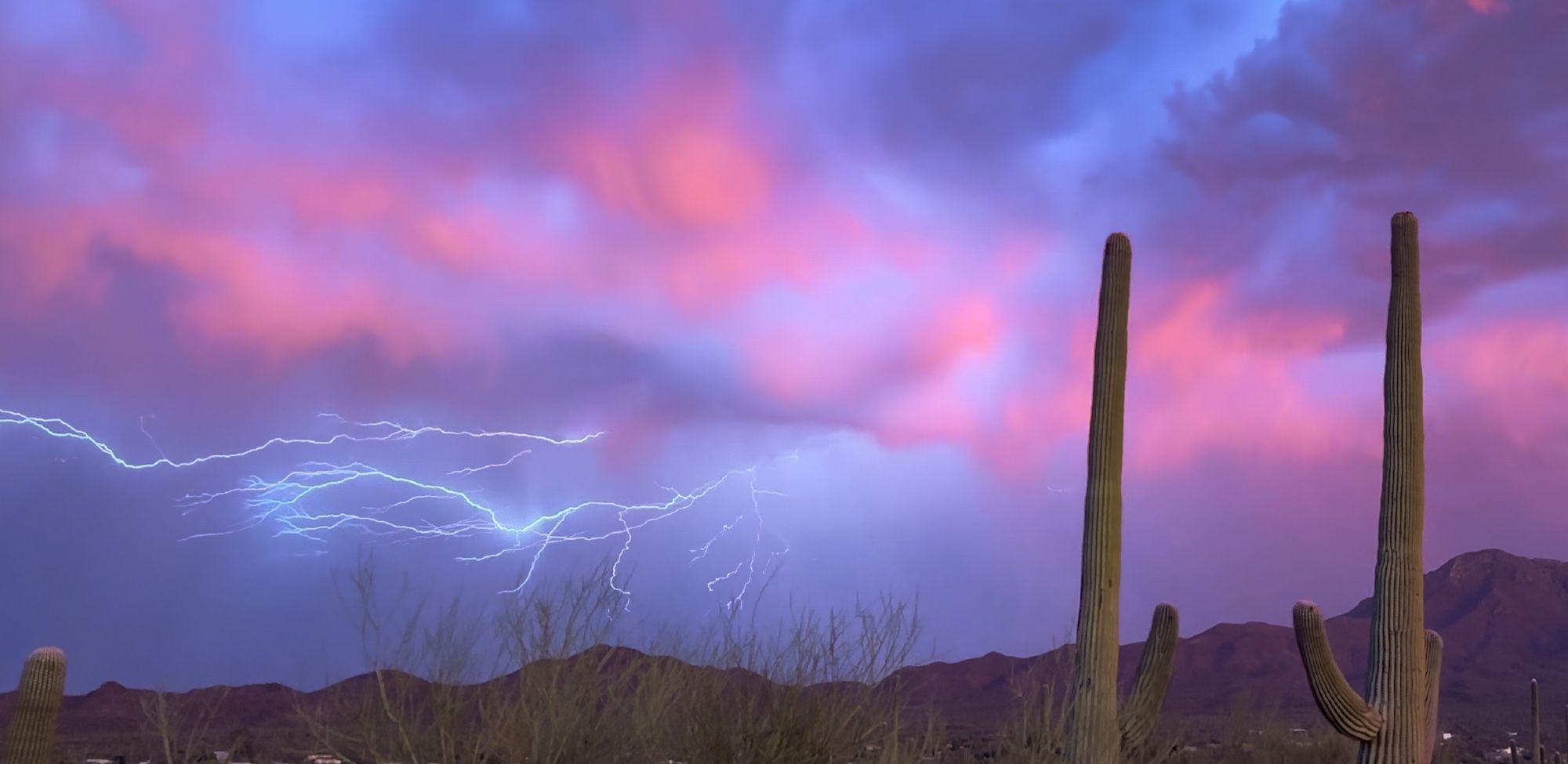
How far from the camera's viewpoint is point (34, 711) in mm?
14523

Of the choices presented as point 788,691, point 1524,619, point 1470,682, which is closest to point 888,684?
point 788,691

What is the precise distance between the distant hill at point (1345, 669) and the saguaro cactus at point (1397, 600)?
31.8 meters

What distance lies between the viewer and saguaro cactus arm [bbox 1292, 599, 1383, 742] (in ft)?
48.9

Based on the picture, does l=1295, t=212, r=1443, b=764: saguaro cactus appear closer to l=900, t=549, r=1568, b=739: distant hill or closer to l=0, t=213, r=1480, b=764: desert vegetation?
l=0, t=213, r=1480, b=764: desert vegetation

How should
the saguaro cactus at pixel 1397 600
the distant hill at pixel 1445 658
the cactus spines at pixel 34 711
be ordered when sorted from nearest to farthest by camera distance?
1. the cactus spines at pixel 34 711
2. the saguaro cactus at pixel 1397 600
3. the distant hill at pixel 1445 658

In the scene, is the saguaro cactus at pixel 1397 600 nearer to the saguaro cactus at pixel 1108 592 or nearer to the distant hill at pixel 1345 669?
the saguaro cactus at pixel 1108 592

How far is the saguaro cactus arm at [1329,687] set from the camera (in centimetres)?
1491

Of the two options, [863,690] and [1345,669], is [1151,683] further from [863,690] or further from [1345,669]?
[1345,669]

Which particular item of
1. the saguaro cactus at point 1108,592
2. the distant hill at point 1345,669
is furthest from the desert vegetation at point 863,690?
the distant hill at point 1345,669

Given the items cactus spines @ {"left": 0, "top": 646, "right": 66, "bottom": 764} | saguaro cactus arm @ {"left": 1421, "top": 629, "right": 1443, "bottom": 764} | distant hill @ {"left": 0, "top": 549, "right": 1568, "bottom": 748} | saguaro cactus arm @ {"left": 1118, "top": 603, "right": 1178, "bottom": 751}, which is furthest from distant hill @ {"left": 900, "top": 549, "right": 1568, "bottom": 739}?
cactus spines @ {"left": 0, "top": 646, "right": 66, "bottom": 764}

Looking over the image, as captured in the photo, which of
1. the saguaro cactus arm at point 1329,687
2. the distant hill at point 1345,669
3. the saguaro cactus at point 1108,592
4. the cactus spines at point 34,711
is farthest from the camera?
the distant hill at point 1345,669

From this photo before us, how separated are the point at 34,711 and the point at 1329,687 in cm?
1468

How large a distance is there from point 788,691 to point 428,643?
4.33 m

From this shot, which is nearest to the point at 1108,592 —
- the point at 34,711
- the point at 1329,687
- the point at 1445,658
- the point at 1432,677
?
the point at 1329,687
